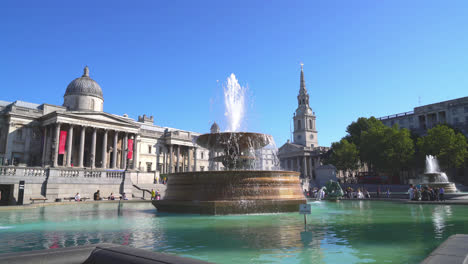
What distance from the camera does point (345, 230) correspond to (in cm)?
830

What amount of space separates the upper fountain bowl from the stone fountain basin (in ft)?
9.26

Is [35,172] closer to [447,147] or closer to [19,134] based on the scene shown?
[19,134]

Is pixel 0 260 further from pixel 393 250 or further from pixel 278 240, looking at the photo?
pixel 393 250

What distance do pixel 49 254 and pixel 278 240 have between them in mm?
4559

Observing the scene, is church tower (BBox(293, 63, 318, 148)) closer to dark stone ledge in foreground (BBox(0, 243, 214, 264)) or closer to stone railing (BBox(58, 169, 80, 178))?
stone railing (BBox(58, 169, 80, 178))

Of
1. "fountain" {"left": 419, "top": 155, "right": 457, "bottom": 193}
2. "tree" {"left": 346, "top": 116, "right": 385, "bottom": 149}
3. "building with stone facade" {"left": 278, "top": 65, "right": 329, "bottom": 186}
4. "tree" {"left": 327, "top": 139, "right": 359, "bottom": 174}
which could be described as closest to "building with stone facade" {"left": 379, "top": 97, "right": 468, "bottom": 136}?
"tree" {"left": 346, "top": 116, "right": 385, "bottom": 149}

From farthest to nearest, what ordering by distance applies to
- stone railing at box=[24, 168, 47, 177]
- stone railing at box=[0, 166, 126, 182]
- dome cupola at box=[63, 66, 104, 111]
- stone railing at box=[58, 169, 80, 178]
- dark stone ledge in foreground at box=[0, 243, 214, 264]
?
A: dome cupola at box=[63, 66, 104, 111], stone railing at box=[58, 169, 80, 178], stone railing at box=[24, 168, 47, 177], stone railing at box=[0, 166, 126, 182], dark stone ledge in foreground at box=[0, 243, 214, 264]

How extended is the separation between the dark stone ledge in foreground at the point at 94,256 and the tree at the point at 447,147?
53.5m

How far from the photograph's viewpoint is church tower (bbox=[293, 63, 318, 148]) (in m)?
97.6

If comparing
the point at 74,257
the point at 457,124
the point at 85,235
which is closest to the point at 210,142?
the point at 85,235

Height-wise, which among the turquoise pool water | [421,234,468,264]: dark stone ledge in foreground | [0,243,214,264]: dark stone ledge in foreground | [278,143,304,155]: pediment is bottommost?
the turquoise pool water

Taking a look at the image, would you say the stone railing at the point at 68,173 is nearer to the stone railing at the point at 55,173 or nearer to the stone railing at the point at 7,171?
the stone railing at the point at 55,173

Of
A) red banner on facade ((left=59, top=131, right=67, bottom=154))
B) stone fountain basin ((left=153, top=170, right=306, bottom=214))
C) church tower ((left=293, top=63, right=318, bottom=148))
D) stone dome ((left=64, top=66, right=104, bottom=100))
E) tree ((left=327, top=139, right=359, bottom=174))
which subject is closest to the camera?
stone fountain basin ((left=153, top=170, right=306, bottom=214))

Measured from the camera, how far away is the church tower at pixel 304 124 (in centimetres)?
9755
